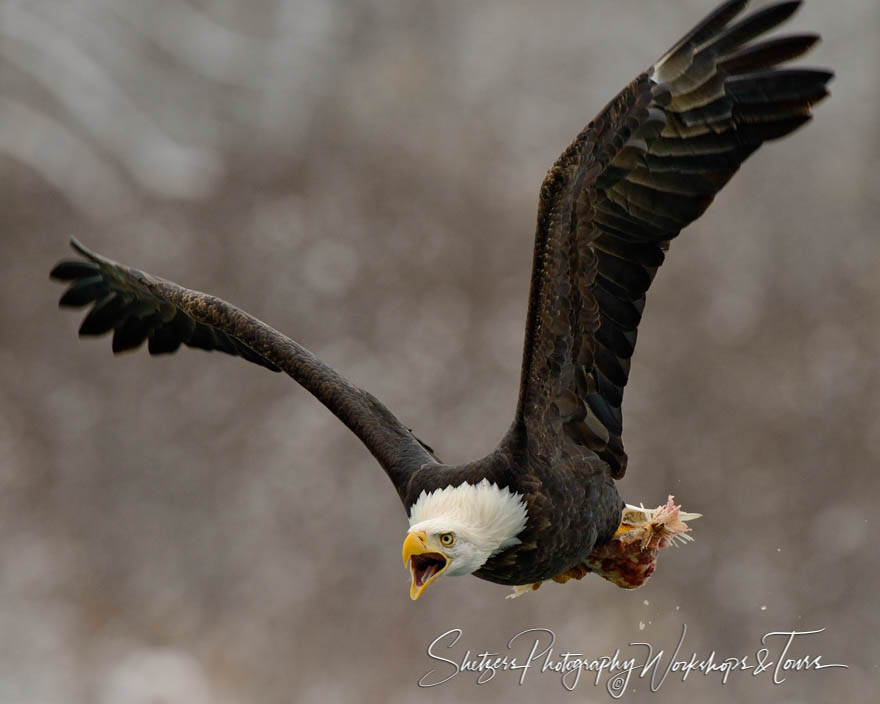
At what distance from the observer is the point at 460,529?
4.46 m

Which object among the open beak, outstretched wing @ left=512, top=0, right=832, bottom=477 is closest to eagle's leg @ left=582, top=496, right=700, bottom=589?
outstretched wing @ left=512, top=0, right=832, bottom=477

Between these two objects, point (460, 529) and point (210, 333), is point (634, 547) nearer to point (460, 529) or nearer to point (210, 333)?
point (460, 529)

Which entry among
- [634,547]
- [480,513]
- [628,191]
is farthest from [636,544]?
[628,191]

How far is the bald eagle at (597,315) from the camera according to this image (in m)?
4.31

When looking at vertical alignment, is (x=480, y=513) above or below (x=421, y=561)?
above

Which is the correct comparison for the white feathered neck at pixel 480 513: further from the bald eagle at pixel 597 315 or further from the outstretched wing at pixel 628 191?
the outstretched wing at pixel 628 191

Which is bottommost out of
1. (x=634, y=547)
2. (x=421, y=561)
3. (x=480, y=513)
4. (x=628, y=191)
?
(x=421, y=561)

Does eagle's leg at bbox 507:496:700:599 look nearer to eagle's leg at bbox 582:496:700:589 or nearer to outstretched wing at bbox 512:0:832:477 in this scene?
eagle's leg at bbox 582:496:700:589

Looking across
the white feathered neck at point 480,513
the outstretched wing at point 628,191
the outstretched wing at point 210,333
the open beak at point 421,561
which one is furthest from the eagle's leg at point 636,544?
the open beak at point 421,561

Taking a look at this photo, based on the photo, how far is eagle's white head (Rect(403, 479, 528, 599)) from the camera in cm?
442

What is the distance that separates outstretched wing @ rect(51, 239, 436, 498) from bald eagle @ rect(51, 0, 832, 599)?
3 centimetres

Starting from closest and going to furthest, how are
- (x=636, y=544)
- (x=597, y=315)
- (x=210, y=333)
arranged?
(x=597, y=315) < (x=636, y=544) < (x=210, y=333)

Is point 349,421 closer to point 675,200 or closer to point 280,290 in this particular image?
point 675,200

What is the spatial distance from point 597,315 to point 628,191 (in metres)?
0.53
